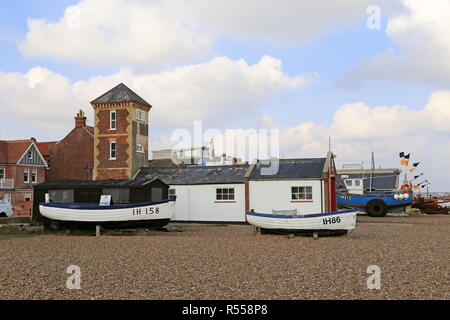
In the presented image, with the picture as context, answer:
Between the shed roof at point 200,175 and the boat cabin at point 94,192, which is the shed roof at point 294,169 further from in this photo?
the boat cabin at point 94,192

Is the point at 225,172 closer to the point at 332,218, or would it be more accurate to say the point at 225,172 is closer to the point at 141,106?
the point at 141,106

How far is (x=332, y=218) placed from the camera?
2114 centimetres

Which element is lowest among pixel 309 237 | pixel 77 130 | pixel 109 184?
pixel 309 237

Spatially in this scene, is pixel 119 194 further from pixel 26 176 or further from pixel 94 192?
pixel 26 176

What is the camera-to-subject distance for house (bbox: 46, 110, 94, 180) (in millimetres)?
50375

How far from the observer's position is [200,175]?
34.1m

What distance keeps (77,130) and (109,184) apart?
27.5 m

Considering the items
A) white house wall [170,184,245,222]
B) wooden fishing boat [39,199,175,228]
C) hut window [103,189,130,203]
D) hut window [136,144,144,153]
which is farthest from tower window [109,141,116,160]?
wooden fishing boat [39,199,175,228]

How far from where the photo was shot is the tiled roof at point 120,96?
3746 cm

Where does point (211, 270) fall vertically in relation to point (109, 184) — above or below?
below

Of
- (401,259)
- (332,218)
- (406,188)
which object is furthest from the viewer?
(406,188)
